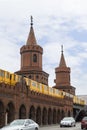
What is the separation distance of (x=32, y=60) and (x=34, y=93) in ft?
77.6

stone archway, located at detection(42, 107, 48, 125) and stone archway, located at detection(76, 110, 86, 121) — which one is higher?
stone archway, located at detection(76, 110, 86, 121)

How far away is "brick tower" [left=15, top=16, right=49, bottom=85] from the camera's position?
77750mm

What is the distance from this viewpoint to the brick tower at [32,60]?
77750mm

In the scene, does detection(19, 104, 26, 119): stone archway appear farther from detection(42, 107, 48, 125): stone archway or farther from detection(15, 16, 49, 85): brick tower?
detection(15, 16, 49, 85): brick tower

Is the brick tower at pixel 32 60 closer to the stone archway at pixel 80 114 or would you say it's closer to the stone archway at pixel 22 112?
the stone archway at pixel 80 114

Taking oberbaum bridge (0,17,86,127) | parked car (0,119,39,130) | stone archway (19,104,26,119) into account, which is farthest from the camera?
stone archway (19,104,26,119)

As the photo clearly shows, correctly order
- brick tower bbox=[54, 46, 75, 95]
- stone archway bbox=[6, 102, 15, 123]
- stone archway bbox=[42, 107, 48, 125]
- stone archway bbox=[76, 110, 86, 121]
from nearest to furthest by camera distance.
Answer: stone archway bbox=[6, 102, 15, 123] < stone archway bbox=[42, 107, 48, 125] < stone archway bbox=[76, 110, 86, 121] < brick tower bbox=[54, 46, 75, 95]

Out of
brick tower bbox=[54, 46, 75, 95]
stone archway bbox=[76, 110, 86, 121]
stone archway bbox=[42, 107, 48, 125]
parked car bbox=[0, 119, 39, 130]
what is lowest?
parked car bbox=[0, 119, 39, 130]

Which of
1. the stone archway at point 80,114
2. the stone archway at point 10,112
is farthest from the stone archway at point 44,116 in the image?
the stone archway at point 80,114

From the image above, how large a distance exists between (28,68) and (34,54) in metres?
3.20

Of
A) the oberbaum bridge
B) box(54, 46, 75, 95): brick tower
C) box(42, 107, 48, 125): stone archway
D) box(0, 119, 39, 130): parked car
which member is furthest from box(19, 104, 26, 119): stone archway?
box(54, 46, 75, 95): brick tower

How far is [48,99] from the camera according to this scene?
6325 centimetres

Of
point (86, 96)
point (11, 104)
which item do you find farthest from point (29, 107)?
point (86, 96)

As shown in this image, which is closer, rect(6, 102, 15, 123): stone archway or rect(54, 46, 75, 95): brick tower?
rect(6, 102, 15, 123): stone archway
